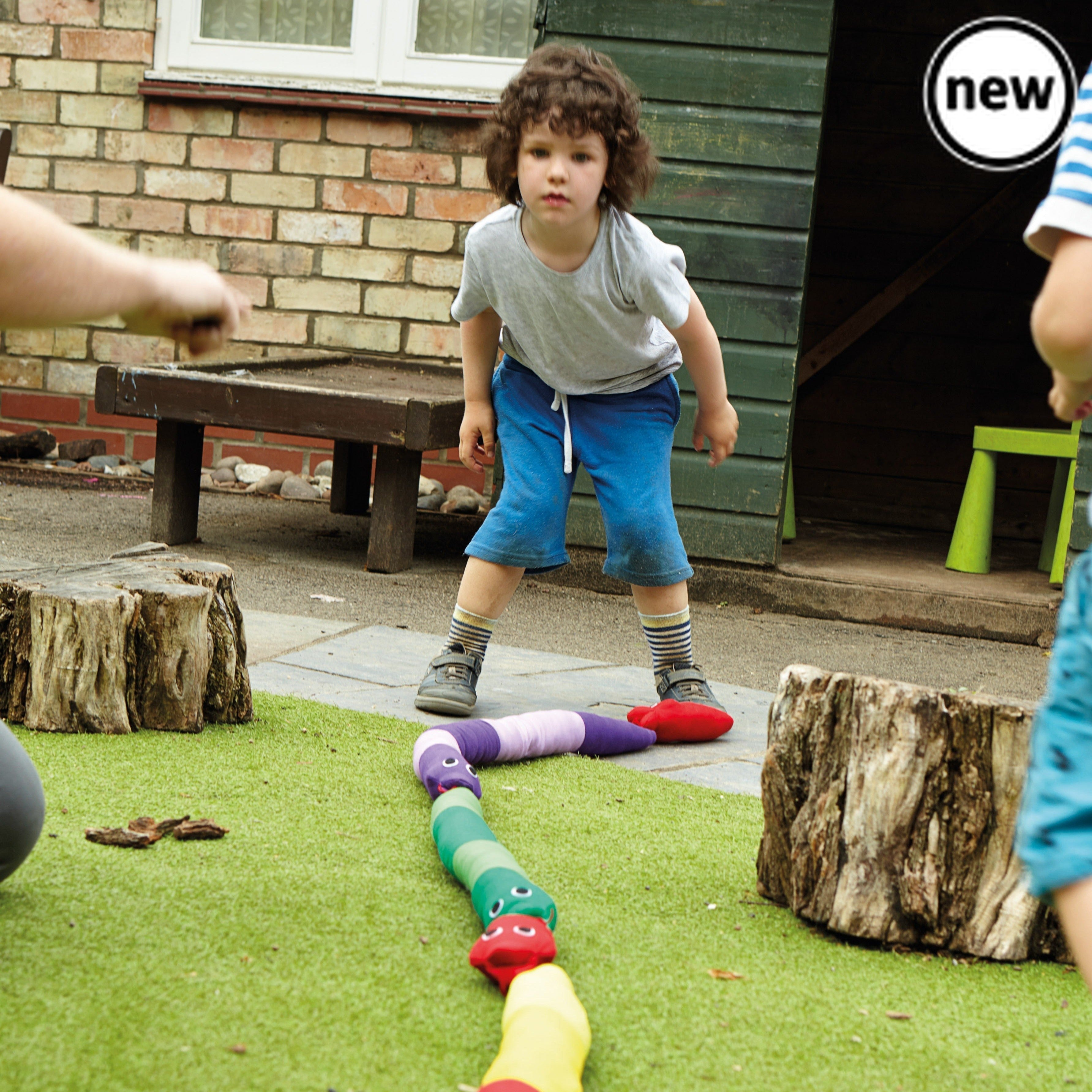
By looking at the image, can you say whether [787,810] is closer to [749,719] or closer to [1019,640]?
[749,719]

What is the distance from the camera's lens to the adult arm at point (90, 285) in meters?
1.05

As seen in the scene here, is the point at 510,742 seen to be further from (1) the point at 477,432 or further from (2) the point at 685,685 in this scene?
(1) the point at 477,432

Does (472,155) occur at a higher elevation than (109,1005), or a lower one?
higher

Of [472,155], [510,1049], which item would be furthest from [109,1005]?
[472,155]

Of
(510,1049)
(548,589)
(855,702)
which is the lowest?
(548,589)

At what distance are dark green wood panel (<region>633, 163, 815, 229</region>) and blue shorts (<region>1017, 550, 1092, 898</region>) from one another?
4.00 m

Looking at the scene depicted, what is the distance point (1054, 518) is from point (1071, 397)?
487cm

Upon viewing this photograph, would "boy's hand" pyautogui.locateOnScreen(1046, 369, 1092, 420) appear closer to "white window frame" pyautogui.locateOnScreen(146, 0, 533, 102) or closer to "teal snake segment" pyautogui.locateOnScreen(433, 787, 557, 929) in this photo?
"teal snake segment" pyautogui.locateOnScreen(433, 787, 557, 929)

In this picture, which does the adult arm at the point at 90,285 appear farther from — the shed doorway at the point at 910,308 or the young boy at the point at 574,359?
the shed doorway at the point at 910,308

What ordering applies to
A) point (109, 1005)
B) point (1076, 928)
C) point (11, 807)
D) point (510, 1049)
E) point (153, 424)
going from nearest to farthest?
1. point (1076, 928)
2. point (510, 1049)
3. point (109, 1005)
4. point (11, 807)
5. point (153, 424)

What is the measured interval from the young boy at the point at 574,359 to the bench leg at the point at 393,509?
1.64m

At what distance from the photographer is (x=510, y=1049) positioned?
136 centimetres

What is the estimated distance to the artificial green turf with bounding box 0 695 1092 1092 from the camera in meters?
1.42

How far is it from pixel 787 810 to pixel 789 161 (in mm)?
3407
